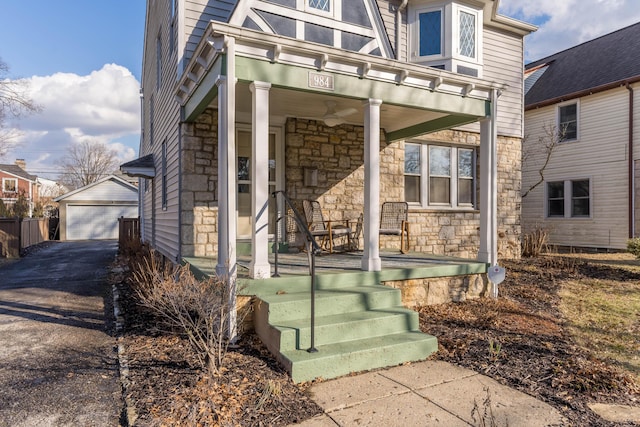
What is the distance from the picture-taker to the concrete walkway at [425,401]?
8.54 feet

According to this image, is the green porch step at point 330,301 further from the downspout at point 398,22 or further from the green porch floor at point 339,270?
the downspout at point 398,22

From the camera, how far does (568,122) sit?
12.9 metres

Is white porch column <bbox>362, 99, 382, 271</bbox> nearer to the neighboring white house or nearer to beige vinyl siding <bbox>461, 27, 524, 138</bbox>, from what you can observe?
beige vinyl siding <bbox>461, 27, 524, 138</bbox>

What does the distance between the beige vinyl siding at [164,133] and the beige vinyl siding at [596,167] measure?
1196 cm

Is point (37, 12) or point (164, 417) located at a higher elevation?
point (37, 12)

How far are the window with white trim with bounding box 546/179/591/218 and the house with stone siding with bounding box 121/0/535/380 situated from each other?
4.62 metres

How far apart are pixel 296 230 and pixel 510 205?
568 centimetres

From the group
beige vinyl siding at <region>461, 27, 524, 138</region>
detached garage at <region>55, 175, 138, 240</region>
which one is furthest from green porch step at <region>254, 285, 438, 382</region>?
detached garage at <region>55, 175, 138, 240</region>

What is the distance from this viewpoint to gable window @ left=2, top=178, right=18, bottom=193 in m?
29.6

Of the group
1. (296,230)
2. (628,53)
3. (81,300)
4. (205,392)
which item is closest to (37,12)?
(81,300)

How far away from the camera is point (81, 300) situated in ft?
20.5

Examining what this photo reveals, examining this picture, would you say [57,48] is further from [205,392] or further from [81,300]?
[205,392]

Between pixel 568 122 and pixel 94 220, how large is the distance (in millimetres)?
22366

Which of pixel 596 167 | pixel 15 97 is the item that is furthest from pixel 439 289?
pixel 15 97
